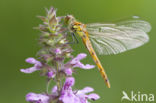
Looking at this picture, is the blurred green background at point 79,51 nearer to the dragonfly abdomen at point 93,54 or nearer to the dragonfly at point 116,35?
the dragonfly at point 116,35

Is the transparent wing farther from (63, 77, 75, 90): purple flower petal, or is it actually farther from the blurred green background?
the blurred green background

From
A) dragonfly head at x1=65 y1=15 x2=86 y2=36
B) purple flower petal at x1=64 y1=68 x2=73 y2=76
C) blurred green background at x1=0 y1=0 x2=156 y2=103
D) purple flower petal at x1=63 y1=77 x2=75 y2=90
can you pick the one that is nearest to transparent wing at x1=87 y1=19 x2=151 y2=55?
dragonfly head at x1=65 y1=15 x2=86 y2=36

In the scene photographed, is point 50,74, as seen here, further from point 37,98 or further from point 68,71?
point 37,98

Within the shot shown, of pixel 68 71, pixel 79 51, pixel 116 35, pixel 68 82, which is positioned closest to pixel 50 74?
pixel 68 71

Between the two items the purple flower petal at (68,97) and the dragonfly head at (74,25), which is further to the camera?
the dragonfly head at (74,25)

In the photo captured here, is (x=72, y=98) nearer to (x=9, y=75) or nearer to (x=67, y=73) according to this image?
(x=67, y=73)

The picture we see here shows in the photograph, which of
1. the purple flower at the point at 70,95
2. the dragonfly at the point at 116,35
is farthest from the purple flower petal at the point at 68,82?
the dragonfly at the point at 116,35

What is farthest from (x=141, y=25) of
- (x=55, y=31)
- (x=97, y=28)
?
(x=55, y=31)
